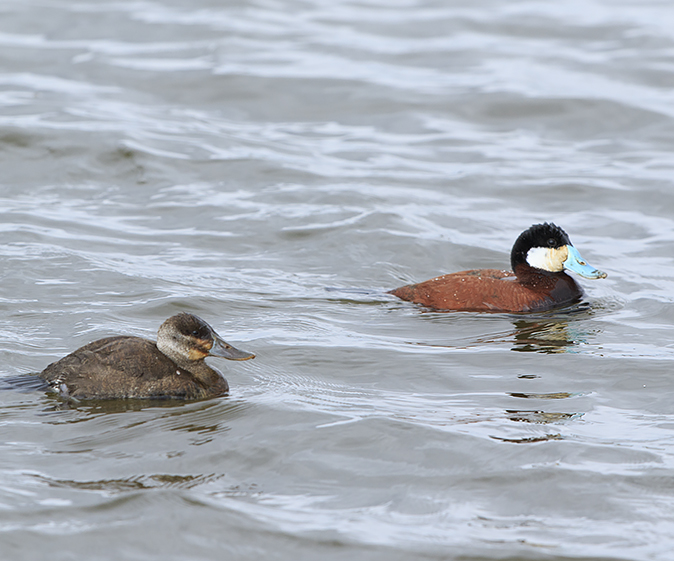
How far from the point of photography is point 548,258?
850 cm

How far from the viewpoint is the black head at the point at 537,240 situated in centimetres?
844

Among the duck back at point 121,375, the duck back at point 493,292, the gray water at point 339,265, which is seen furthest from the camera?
the duck back at point 493,292

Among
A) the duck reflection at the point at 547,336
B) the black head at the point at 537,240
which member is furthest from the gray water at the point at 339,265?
the black head at the point at 537,240

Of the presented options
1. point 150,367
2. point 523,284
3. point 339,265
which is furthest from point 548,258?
point 150,367

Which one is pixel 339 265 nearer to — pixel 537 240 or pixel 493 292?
pixel 493 292

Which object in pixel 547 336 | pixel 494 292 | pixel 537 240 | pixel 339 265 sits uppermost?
pixel 537 240

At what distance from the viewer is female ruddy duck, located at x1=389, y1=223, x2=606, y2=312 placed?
320 inches

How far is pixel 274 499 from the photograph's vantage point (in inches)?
187

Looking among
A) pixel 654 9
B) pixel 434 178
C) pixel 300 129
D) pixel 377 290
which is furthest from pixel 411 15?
pixel 377 290

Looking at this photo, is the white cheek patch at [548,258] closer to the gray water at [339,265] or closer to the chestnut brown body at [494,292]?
the chestnut brown body at [494,292]

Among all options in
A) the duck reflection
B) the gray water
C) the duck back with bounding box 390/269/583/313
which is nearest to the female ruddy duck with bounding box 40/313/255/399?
the gray water

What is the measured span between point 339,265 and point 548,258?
78.9 inches

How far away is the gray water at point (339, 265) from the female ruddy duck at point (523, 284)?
0.20 meters

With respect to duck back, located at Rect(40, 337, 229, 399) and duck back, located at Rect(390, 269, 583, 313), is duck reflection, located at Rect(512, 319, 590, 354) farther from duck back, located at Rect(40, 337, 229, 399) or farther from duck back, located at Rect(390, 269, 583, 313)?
duck back, located at Rect(40, 337, 229, 399)
